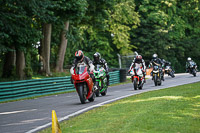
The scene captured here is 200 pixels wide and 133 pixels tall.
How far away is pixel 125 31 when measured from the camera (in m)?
45.8

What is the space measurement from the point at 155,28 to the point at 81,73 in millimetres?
40735

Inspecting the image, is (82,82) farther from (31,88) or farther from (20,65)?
(20,65)

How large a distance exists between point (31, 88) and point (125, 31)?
82.8 feet

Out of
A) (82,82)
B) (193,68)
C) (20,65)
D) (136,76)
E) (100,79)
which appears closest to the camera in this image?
(82,82)

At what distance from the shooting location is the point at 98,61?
57.1ft

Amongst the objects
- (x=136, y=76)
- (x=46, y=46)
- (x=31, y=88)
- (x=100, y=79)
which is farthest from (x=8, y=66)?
(x=100, y=79)

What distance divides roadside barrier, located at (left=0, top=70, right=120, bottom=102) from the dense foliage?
9.92 feet

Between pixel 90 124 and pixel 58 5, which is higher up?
pixel 58 5

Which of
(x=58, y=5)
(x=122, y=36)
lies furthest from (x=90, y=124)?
(x=122, y=36)

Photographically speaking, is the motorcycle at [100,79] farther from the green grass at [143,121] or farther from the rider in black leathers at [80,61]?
the green grass at [143,121]

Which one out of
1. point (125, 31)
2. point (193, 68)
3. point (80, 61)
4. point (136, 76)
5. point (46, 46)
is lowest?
point (136, 76)

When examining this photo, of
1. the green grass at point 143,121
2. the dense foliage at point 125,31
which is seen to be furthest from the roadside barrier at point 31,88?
the green grass at point 143,121

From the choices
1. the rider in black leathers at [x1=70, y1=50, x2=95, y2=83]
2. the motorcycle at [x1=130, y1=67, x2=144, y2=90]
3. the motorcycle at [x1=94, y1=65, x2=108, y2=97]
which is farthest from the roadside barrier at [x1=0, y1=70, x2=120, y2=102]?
the rider in black leathers at [x1=70, y1=50, x2=95, y2=83]

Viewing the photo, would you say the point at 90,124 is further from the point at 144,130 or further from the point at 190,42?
the point at 190,42
